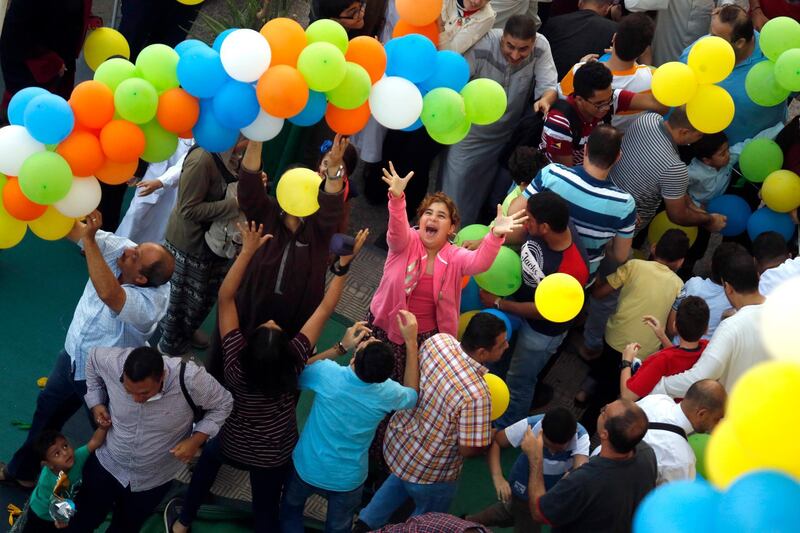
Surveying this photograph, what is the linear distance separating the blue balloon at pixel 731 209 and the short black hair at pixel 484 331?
6.89 ft

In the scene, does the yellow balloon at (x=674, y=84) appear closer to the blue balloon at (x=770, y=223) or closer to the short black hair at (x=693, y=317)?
the blue balloon at (x=770, y=223)

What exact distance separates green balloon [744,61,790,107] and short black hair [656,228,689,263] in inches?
36.9

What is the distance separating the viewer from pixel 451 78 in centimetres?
450

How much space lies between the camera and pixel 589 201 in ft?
15.6

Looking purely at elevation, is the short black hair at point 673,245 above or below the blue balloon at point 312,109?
below

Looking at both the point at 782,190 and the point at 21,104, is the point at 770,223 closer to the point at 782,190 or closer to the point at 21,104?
the point at 782,190

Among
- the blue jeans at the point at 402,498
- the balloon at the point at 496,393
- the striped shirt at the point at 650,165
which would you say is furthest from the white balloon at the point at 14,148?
the striped shirt at the point at 650,165

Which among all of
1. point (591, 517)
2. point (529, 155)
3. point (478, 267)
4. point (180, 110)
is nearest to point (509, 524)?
point (591, 517)

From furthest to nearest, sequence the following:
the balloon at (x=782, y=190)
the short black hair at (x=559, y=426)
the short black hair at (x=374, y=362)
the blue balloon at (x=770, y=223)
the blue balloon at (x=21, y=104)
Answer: the blue balloon at (x=770, y=223) < the balloon at (x=782, y=190) < the short black hair at (x=559, y=426) < the short black hair at (x=374, y=362) < the blue balloon at (x=21, y=104)

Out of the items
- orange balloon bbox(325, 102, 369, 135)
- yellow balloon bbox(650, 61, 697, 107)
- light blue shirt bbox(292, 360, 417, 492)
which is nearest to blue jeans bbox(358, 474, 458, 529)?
light blue shirt bbox(292, 360, 417, 492)

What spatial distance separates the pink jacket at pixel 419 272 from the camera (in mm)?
4449


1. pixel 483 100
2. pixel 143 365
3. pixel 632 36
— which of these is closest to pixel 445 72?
pixel 483 100

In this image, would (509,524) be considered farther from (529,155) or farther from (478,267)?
(529,155)

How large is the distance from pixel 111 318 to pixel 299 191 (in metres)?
0.94
